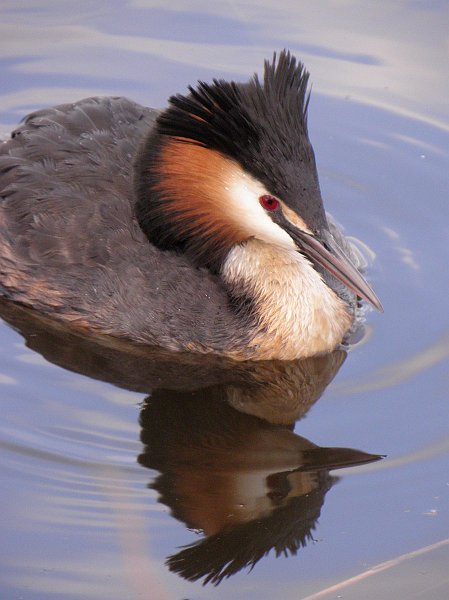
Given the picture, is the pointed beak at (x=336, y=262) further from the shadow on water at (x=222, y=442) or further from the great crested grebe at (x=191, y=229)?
the shadow on water at (x=222, y=442)

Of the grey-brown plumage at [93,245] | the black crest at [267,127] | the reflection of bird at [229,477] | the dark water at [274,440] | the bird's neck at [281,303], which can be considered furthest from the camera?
the bird's neck at [281,303]

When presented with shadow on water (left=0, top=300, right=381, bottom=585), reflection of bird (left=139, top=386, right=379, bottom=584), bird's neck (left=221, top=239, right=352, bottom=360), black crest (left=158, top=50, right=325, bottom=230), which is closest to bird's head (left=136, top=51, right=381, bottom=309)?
black crest (left=158, top=50, right=325, bottom=230)

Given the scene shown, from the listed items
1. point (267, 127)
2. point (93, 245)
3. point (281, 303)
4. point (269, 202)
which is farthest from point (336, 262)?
point (93, 245)

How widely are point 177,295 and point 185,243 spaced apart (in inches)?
12.6

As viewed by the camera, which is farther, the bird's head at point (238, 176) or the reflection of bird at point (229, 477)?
the bird's head at point (238, 176)

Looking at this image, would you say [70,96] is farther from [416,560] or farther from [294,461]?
[416,560]

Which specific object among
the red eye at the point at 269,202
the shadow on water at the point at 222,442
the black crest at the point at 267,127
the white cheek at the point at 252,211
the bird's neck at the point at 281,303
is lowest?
the shadow on water at the point at 222,442

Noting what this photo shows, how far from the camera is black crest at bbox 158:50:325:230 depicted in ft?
20.5

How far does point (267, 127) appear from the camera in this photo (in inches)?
245

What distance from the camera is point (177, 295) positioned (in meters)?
6.66

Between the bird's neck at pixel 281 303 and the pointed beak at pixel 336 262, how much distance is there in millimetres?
483

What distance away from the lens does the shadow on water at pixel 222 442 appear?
5453 mm

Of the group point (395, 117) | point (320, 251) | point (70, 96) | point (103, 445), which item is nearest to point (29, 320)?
point (103, 445)

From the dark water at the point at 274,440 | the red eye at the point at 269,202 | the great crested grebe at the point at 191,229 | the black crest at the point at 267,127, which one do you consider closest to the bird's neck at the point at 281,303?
the great crested grebe at the point at 191,229
